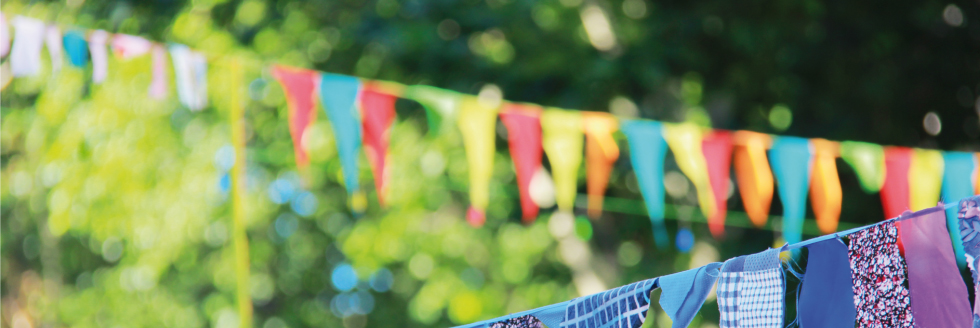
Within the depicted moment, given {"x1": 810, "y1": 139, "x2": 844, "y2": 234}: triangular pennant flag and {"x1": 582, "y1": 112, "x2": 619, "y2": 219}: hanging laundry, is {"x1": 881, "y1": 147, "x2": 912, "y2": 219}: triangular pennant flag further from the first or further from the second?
{"x1": 582, "y1": 112, "x2": 619, "y2": 219}: hanging laundry

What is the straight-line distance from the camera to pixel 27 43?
231 centimetres

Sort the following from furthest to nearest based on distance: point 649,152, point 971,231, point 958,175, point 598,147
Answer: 1. point 598,147
2. point 649,152
3. point 958,175
4. point 971,231

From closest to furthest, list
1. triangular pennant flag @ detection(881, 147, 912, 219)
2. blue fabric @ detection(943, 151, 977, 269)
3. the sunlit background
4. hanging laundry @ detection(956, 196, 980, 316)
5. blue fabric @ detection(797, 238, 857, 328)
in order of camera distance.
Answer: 1. hanging laundry @ detection(956, 196, 980, 316)
2. blue fabric @ detection(797, 238, 857, 328)
3. blue fabric @ detection(943, 151, 977, 269)
4. triangular pennant flag @ detection(881, 147, 912, 219)
5. the sunlit background

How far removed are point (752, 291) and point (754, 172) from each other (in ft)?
4.43

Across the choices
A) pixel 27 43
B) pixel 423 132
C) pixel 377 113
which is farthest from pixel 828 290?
pixel 423 132

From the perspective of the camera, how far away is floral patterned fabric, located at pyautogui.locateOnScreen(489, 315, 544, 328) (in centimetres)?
121

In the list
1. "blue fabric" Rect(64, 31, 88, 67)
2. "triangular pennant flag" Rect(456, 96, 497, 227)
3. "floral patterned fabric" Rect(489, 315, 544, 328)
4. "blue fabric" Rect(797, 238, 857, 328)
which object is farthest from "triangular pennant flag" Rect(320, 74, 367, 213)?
"blue fabric" Rect(797, 238, 857, 328)

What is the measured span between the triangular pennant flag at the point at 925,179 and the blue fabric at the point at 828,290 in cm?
116

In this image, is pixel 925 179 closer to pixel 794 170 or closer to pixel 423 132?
pixel 794 170

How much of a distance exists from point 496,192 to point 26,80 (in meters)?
2.79

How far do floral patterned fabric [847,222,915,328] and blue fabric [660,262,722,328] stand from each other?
167 mm

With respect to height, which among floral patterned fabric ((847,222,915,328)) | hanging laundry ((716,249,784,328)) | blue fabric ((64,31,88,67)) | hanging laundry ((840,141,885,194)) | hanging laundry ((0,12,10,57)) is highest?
hanging laundry ((840,141,885,194))

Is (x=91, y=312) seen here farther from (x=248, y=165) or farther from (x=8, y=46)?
(x=8, y=46)

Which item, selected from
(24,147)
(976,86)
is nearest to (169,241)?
(24,147)
